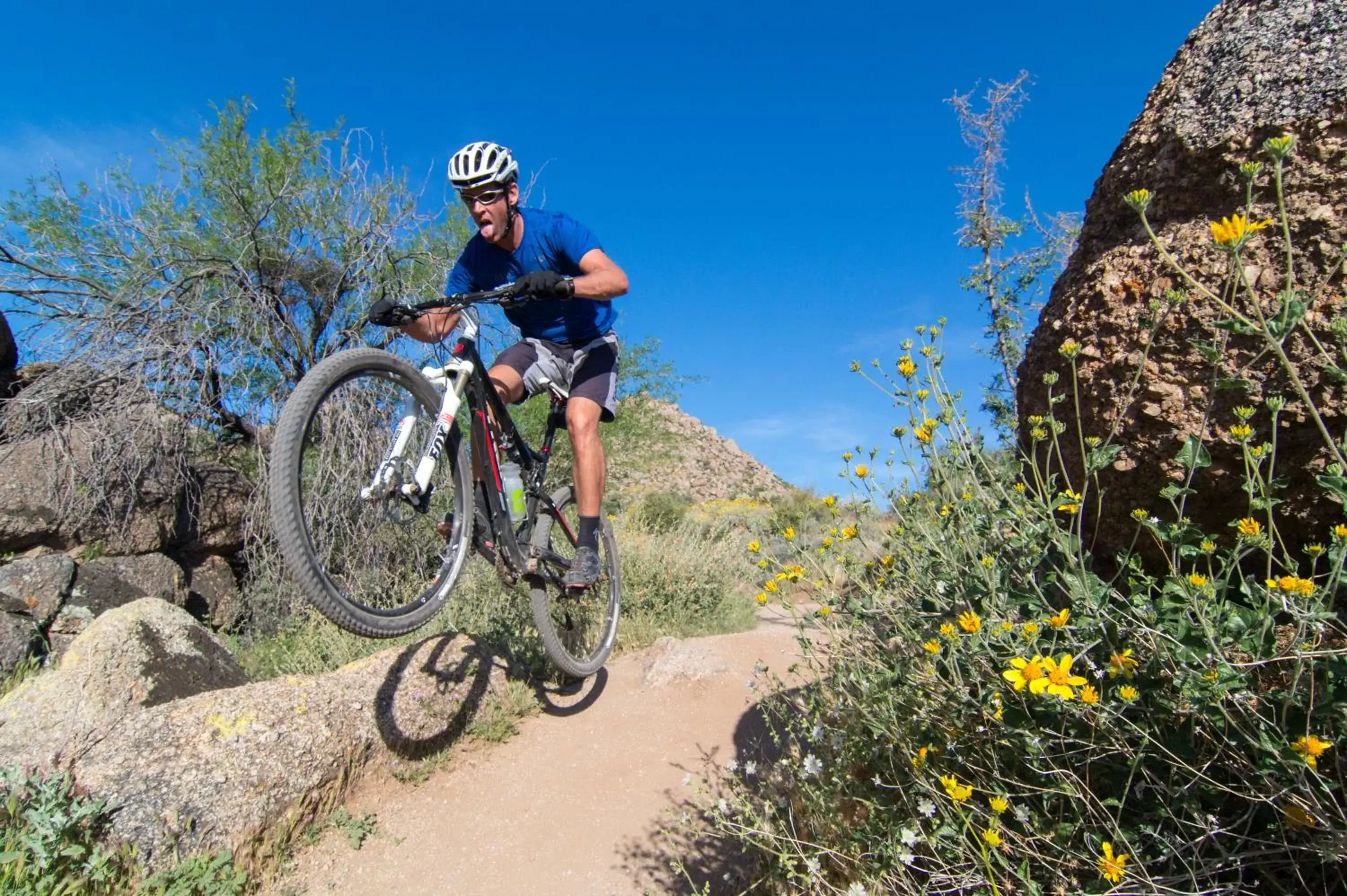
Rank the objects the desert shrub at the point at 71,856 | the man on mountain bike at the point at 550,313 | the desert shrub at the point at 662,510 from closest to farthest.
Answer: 1. the desert shrub at the point at 71,856
2. the man on mountain bike at the point at 550,313
3. the desert shrub at the point at 662,510

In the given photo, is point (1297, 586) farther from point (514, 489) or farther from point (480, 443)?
point (514, 489)

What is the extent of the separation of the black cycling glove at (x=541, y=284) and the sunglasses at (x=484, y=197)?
0.91 metres

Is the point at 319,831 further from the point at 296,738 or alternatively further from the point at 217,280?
the point at 217,280

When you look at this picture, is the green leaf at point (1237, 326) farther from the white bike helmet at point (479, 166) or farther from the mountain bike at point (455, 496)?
the white bike helmet at point (479, 166)

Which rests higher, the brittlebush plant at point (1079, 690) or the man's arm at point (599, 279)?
the man's arm at point (599, 279)

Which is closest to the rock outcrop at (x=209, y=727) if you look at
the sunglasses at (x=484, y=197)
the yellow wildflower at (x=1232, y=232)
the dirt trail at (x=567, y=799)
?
the dirt trail at (x=567, y=799)

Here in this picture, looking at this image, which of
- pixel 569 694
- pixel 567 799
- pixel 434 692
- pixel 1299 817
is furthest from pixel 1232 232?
pixel 569 694

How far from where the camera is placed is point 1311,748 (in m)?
1.41

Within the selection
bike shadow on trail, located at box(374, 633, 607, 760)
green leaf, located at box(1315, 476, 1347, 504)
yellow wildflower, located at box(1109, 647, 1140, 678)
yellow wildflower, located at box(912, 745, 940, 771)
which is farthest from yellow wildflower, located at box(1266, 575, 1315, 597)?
bike shadow on trail, located at box(374, 633, 607, 760)

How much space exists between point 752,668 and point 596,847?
188 centimetres

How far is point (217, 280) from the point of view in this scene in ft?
25.8

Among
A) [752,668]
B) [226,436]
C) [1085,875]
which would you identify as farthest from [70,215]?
[1085,875]

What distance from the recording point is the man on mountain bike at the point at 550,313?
3924 millimetres

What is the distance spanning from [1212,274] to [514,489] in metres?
3.17
